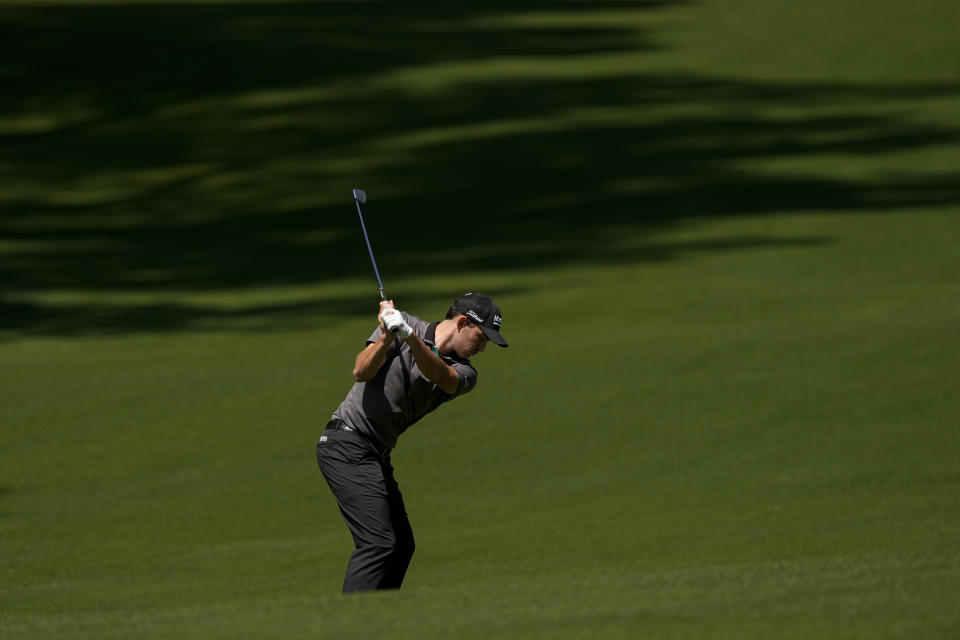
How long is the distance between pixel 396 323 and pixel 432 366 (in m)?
0.29

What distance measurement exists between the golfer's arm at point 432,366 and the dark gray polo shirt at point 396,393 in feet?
0.51

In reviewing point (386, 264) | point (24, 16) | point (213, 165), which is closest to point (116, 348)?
point (386, 264)

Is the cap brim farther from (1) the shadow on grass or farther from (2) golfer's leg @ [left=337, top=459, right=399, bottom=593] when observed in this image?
(1) the shadow on grass

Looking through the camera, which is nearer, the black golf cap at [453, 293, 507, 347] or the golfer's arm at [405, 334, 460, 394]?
the golfer's arm at [405, 334, 460, 394]

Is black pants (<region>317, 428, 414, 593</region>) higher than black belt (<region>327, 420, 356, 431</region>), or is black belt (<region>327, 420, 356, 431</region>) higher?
black belt (<region>327, 420, 356, 431</region>)

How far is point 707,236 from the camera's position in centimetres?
2678

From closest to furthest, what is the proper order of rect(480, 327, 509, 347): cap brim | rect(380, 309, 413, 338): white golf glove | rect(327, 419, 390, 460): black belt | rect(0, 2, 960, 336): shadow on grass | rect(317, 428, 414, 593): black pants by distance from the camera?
rect(380, 309, 413, 338): white golf glove
rect(480, 327, 509, 347): cap brim
rect(317, 428, 414, 593): black pants
rect(327, 419, 390, 460): black belt
rect(0, 2, 960, 336): shadow on grass

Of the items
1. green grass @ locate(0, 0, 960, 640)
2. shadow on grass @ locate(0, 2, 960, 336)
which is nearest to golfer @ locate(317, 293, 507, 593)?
green grass @ locate(0, 0, 960, 640)

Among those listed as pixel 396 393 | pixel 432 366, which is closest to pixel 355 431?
pixel 396 393

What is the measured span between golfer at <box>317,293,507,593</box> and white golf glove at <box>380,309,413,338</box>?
0.84ft

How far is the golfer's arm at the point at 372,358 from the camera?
7.63m

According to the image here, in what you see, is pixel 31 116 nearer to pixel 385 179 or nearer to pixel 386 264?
pixel 385 179

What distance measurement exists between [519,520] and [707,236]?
15607mm

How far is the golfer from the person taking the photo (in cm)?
792
